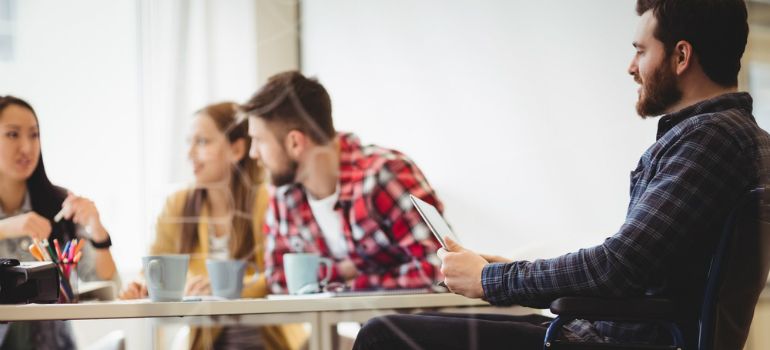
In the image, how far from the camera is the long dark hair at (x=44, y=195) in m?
1.94

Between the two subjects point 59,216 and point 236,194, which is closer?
point 59,216

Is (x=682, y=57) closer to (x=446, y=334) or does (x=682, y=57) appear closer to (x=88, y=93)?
(x=446, y=334)

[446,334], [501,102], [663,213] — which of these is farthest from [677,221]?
[501,102]

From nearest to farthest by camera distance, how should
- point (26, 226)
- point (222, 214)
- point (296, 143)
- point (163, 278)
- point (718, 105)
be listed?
point (718, 105) < point (163, 278) < point (26, 226) < point (222, 214) < point (296, 143)

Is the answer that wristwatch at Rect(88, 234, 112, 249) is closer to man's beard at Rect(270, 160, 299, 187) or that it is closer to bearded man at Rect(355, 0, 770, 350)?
man's beard at Rect(270, 160, 299, 187)

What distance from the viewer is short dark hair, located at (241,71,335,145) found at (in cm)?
251

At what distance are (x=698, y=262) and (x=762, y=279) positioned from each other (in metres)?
0.10

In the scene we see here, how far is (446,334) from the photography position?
114 cm

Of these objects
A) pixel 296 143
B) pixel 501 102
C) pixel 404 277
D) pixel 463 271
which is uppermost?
pixel 501 102

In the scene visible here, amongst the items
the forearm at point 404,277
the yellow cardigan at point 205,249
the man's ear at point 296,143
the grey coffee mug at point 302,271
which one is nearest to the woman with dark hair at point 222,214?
the yellow cardigan at point 205,249

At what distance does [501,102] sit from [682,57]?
105 centimetres

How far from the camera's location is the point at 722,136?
3.19 feet

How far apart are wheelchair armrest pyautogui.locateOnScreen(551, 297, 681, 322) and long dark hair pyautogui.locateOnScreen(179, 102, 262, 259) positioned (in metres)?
1.59

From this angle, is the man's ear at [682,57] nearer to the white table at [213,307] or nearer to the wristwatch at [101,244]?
the white table at [213,307]
